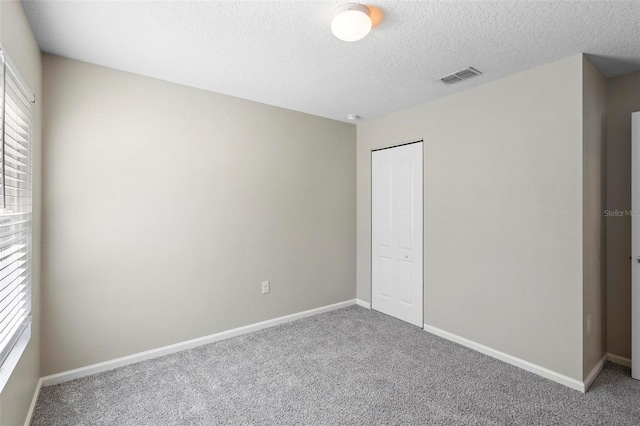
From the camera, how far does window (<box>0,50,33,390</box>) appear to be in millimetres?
1477

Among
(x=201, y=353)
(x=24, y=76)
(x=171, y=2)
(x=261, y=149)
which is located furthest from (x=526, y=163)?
(x=24, y=76)

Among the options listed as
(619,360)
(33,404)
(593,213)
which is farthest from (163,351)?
(619,360)

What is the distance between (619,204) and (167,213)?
12.4ft

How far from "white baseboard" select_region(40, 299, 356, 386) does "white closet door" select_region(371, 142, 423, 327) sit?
2.63 feet

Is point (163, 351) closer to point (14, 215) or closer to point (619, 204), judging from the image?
point (14, 215)

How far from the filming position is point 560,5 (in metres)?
1.75

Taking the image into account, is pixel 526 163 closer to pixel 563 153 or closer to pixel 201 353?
pixel 563 153

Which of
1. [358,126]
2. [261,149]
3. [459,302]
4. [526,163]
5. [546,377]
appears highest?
[358,126]

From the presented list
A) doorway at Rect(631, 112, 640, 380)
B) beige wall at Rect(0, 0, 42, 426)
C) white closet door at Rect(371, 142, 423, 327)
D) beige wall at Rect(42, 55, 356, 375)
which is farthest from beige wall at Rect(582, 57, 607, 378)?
beige wall at Rect(0, 0, 42, 426)

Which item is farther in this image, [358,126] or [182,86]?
[358,126]

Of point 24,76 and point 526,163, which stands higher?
point 24,76

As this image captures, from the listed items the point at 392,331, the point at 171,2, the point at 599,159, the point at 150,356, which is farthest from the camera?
the point at 392,331

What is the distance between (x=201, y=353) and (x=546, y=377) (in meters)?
2.81

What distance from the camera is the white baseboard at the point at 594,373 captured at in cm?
231
